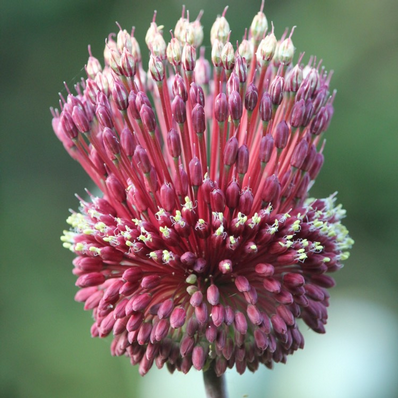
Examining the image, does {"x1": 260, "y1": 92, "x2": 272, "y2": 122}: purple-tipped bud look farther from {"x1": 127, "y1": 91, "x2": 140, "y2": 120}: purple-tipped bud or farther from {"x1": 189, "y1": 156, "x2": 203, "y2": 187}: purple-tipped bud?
{"x1": 127, "y1": 91, "x2": 140, "y2": 120}: purple-tipped bud

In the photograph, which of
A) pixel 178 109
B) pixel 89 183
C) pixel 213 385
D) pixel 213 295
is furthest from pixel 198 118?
pixel 89 183

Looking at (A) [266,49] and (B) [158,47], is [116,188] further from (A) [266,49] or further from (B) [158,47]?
(A) [266,49]

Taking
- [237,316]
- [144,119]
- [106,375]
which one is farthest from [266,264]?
[106,375]

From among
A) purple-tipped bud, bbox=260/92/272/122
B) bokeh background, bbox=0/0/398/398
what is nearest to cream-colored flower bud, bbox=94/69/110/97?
purple-tipped bud, bbox=260/92/272/122

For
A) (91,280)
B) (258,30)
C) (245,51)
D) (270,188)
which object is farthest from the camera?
(258,30)

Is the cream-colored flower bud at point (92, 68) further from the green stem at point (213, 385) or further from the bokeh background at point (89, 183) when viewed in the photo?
the bokeh background at point (89, 183)

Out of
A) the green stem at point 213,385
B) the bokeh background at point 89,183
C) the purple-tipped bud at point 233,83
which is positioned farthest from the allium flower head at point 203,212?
the bokeh background at point 89,183
